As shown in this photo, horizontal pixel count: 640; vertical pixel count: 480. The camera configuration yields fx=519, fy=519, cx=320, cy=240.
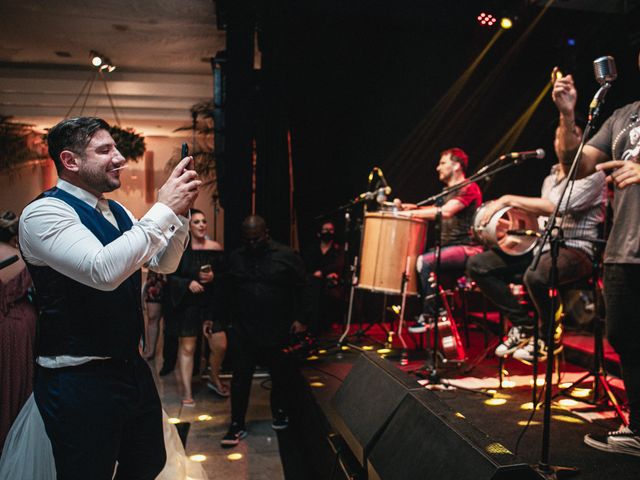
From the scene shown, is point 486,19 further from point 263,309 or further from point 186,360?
point 186,360

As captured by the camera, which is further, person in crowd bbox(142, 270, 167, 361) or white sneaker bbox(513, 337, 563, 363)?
person in crowd bbox(142, 270, 167, 361)

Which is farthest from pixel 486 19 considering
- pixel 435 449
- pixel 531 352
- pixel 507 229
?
pixel 435 449

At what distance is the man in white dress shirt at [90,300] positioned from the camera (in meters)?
1.82

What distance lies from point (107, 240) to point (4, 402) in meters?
1.97

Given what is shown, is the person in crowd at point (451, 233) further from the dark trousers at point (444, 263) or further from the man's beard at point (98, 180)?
the man's beard at point (98, 180)

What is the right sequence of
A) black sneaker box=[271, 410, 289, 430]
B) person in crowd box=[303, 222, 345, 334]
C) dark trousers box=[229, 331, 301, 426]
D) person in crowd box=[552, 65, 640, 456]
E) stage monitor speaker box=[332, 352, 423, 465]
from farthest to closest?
person in crowd box=[303, 222, 345, 334] → black sneaker box=[271, 410, 289, 430] → dark trousers box=[229, 331, 301, 426] → person in crowd box=[552, 65, 640, 456] → stage monitor speaker box=[332, 352, 423, 465]

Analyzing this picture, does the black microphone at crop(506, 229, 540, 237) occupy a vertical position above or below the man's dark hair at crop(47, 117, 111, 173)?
below

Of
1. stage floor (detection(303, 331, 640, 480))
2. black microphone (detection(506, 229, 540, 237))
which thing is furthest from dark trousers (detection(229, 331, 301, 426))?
black microphone (detection(506, 229, 540, 237))

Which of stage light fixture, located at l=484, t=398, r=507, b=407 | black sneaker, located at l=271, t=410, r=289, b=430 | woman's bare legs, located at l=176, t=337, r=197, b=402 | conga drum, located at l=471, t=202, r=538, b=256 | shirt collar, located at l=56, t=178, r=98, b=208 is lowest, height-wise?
black sneaker, located at l=271, t=410, r=289, b=430

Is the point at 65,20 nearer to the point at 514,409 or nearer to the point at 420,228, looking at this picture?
the point at 420,228

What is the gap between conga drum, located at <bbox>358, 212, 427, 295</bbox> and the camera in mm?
4992

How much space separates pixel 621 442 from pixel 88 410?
261cm

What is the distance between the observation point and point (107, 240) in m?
2.03

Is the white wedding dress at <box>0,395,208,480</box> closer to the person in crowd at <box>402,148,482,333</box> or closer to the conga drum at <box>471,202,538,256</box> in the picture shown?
the conga drum at <box>471,202,538,256</box>
